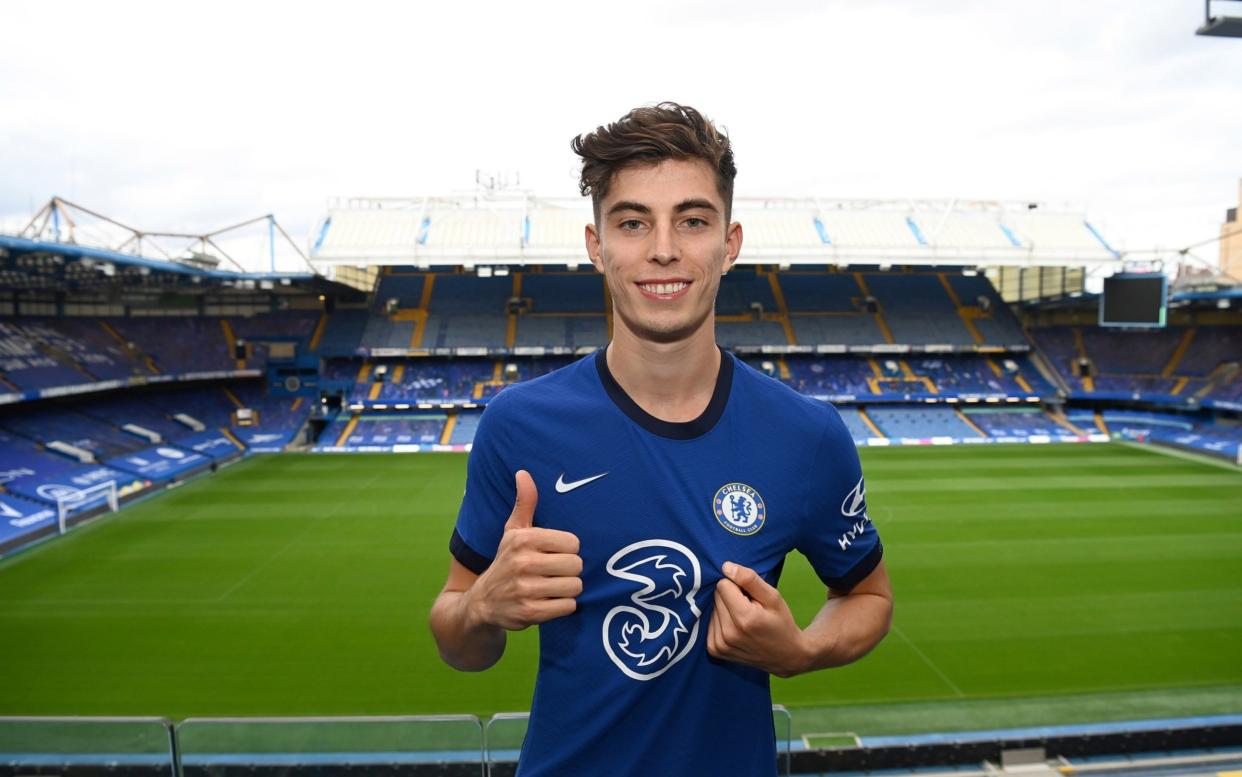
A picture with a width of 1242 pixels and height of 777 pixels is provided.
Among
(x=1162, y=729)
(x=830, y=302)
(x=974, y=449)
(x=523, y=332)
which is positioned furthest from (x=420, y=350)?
(x=1162, y=729)

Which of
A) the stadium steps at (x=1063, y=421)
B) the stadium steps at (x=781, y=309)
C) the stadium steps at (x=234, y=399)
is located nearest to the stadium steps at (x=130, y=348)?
the stadium steps at (x=234, y=399)

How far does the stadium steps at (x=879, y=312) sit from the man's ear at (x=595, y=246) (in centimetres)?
4020

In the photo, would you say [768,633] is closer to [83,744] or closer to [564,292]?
[83,744]

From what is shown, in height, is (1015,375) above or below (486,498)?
above

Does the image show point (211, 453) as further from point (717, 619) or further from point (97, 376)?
point (717, 619)

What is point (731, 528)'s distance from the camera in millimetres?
2020

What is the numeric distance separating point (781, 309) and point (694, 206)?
4068cm

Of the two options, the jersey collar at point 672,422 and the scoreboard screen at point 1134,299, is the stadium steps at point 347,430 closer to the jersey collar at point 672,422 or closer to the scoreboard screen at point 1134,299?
the jersey collar at point 672,422

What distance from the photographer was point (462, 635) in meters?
2.06

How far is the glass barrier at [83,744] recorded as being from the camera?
526cm

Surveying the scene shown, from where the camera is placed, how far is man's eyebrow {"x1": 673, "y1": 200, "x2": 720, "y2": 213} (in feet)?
6.56

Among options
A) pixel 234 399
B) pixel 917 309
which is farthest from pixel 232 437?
pixel 917 309

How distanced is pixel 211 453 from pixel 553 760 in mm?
33348

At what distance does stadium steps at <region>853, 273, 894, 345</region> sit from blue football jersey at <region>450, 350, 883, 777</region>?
40.2 meters
